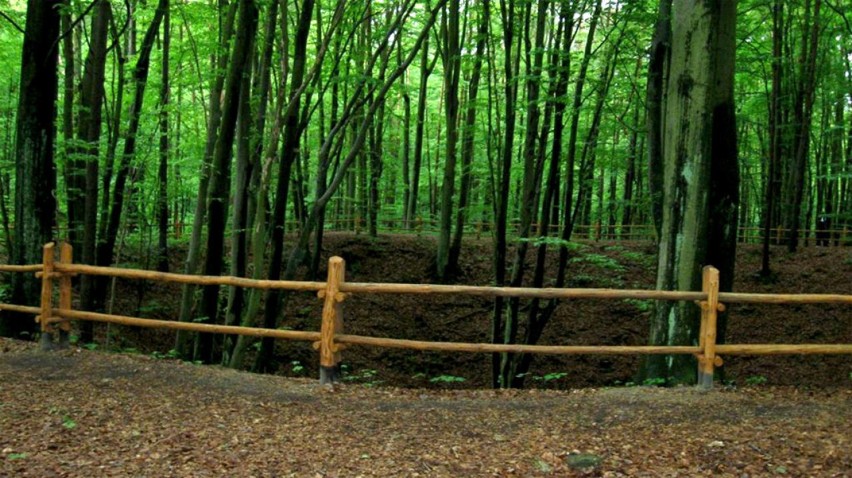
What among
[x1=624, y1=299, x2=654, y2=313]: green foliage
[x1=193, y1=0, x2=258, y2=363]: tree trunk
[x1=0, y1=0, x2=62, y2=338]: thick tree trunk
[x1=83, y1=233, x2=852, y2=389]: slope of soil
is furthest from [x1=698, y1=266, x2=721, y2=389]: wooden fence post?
[x1=0, y1=0, x2=62, y2=338]: thick tree trunk

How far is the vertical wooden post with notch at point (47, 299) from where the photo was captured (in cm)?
719

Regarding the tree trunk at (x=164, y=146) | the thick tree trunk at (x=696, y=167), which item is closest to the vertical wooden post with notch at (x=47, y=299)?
the tree trunk at (x=164, y=146)

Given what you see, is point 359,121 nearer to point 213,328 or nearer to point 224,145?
point 224,145

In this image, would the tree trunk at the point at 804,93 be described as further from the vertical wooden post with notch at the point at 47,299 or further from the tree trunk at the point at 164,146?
the vertical wooden post with notch at the point at 47,299

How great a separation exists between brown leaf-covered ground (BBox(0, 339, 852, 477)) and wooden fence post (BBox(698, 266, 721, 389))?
20 centimetres

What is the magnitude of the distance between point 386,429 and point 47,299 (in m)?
4.57

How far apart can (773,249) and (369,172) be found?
12653mm

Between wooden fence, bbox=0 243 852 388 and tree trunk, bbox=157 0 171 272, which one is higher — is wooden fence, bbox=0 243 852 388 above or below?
below

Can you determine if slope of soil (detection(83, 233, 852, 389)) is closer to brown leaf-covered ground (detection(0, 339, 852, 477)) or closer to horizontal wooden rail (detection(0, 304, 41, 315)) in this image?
horizontal wooden rail (detection(0, 304, 41, 315))

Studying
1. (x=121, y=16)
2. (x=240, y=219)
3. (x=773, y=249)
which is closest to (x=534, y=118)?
(x=240, y=219)

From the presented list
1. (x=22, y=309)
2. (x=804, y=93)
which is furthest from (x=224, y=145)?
(x=804, y=93)

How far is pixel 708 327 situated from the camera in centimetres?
609

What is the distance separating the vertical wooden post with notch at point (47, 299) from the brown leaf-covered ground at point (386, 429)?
2.03 feet

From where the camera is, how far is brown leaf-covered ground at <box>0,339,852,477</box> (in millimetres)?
4375
